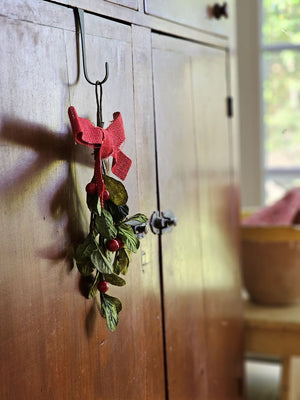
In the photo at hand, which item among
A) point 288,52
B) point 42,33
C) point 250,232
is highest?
point 288,52

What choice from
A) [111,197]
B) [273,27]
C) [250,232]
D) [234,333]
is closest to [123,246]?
[111,197]

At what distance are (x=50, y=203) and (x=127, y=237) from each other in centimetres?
13

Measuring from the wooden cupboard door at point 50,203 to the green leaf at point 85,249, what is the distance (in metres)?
0.01

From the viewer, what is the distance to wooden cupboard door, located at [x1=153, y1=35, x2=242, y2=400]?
105 centimetres

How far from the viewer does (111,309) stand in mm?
816

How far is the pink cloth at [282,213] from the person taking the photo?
164cm

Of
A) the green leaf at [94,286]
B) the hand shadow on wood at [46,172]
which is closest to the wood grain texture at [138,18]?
the hand shadow on wood at [46,172]

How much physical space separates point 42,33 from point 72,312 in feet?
1.19

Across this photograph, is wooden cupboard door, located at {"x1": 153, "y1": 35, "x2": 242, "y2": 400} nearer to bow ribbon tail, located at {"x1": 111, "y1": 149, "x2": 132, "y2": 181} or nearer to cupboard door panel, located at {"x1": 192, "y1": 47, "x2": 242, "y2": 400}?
cupboard door panel, located at {"x1": 192, "y1": 47, "x2": 242, "y2": 400}

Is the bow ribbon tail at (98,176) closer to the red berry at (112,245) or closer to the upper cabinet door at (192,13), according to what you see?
the red berry at (112,245)

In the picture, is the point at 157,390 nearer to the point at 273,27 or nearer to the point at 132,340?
the point at 132,340

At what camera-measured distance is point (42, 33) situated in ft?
2.33

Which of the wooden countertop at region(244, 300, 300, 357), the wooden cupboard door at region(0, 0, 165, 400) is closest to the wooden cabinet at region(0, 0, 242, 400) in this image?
the wooden cupboard door at region(0, 0, 165, 400)

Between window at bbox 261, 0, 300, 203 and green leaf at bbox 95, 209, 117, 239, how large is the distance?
4.98 feet
